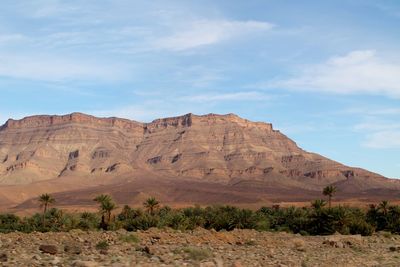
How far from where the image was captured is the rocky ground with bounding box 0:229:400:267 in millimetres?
15688

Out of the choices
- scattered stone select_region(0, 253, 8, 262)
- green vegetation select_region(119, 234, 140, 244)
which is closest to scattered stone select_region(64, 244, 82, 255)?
scattered stone select_region(0, 253, 8, 262)

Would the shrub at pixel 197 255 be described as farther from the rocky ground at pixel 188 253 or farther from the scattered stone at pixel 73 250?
the scattered stone at pixel 73 250

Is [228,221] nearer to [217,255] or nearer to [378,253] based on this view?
[378,253]

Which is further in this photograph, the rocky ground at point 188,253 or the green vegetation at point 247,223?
the green vegetation at point 247,223

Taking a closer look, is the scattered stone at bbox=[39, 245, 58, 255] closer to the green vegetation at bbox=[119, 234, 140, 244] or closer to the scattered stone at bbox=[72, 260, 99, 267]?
the scattered stone at bbox=[72, 260, 99, 267]

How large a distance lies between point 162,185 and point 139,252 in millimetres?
162344

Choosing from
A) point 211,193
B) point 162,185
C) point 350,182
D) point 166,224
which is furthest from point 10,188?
point 166,224

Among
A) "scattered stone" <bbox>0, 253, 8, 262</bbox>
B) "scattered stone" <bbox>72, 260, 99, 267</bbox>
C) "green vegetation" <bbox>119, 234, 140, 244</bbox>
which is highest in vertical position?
"scattered stone" <bbox>72, 260, 99, 267</bbox>

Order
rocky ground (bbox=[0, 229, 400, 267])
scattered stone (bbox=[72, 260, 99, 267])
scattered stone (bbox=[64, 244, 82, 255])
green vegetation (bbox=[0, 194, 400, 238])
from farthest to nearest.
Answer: green vegetation (bbox=[0, 194, 400, 238]) → scattered stone (bbox=[64, 244, 82, 255]) → rocky ground (bbox=[0, 229, 400, 267]) → scattered stone (bbox=[72, 260, 99, 267])

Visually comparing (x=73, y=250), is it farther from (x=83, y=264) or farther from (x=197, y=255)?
(x=197, y=255)

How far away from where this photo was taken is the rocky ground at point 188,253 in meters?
15.7

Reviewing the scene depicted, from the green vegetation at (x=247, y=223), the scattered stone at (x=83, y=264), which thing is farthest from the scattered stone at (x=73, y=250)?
the green vegetation at (x=247, y=223)

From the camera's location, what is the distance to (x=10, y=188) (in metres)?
171

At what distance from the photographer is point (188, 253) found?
18312mm
